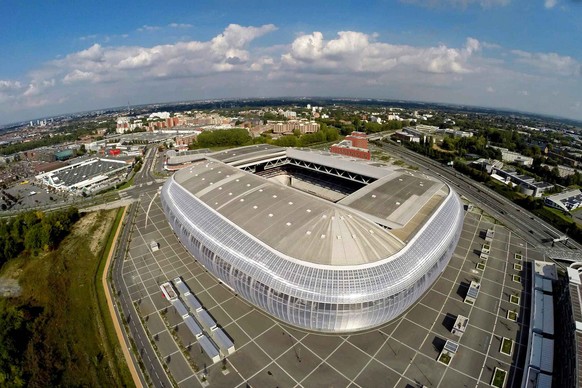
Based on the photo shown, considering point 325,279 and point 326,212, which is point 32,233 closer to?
point 326,212

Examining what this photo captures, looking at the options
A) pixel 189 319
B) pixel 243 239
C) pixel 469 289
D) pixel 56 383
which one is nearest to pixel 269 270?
pixel 243 239

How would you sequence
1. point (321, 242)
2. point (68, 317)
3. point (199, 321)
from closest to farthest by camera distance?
point (199, 321)
point (321, 242)
point (68, 317)

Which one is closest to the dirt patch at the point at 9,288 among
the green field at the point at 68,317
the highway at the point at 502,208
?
the green field at the point at 68,317

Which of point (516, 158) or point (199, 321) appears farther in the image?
point (516, 158)

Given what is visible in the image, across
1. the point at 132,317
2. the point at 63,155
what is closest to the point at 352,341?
the point at 132,317

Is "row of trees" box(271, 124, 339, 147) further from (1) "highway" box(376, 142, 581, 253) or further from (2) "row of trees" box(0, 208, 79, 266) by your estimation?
(2) "row of trees" box(0, 208, 79, 266)
